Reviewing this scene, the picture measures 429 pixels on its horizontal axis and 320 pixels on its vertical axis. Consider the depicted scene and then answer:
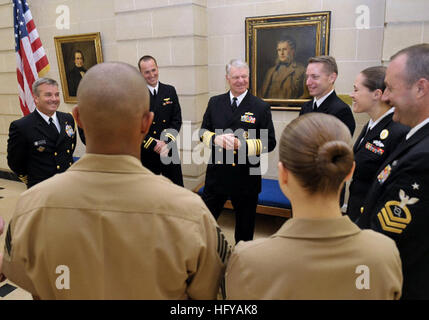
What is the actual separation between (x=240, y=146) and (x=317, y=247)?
6.56 feet

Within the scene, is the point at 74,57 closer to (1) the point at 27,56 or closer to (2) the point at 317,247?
(1) the point at 27,56

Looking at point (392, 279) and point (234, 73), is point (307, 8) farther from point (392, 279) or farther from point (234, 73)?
point (392, 279)

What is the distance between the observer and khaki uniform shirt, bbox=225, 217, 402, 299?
86 cm

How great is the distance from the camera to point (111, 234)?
3.11ft

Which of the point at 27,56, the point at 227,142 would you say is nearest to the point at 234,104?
the point at 227,142

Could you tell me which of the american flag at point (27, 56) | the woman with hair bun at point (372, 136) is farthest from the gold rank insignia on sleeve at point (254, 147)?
the american flag at point (27, 56)

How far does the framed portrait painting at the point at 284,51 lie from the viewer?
3910 millimetres

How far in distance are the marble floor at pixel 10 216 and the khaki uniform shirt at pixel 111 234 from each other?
2330 mm

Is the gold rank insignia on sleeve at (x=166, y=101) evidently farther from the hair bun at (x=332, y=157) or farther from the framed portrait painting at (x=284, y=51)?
the hair bun at (x=332, y=157)

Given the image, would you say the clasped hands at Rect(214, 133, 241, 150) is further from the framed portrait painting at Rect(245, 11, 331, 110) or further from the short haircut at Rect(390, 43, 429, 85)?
the framed portrait painting at Rect(245, 11, 331, 110)

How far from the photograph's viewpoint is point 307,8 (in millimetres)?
3936

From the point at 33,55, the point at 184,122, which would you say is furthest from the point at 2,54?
the point at 184,122

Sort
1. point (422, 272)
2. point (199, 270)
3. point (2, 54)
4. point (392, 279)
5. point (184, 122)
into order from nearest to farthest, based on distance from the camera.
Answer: point (392, 279) → point (199, 270) → point (422, 272) → point (184, 122) → point (2, 54)

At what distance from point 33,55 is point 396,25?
15.3ft
